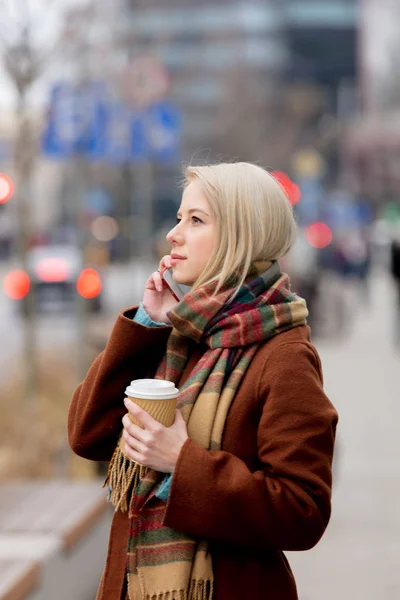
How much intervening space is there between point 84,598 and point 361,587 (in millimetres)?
1467

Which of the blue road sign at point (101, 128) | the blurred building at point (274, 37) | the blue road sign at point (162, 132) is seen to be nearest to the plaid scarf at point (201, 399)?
the blue road sign at point (101, 128)

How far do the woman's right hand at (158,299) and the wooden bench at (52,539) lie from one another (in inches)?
66.4

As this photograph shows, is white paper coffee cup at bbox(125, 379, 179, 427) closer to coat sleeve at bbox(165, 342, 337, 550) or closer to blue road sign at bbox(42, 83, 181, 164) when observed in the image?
coat sleeve at bbox(165, 342, 337, 550)

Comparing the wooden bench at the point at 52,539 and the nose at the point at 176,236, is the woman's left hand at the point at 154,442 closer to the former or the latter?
the nose at the point at 176,236

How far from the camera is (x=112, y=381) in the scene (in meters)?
2.39

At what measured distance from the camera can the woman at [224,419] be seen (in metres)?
2.14

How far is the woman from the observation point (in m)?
2.14

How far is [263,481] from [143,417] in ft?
0.88

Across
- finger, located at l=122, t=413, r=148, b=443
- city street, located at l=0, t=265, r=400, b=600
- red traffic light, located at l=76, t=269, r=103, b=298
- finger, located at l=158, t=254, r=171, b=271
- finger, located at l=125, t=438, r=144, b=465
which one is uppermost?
finger, located at l=158, t=254, r=171, b=271

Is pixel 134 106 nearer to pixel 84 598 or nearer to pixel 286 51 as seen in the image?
pixel 84 598

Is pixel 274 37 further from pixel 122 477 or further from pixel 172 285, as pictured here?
pixel 122 477

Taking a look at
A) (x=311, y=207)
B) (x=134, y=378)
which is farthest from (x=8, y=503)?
(x=311, y=207)

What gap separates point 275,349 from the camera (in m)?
2.22

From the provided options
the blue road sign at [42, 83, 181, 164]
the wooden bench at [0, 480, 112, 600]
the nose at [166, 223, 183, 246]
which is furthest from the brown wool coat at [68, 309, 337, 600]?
the blue road sign at [42, 83, 181, 164]
